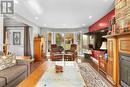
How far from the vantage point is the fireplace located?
359cm

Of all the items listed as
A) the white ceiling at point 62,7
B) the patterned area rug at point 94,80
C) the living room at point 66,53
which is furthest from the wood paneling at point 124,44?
the white ceiling at point 62,7

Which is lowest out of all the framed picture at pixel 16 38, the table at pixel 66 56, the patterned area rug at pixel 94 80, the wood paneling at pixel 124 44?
the patterned area rug at pixel 94 80

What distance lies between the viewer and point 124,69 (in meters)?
3.83

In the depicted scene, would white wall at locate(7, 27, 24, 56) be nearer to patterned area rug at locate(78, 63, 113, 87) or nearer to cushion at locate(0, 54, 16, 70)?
cushion at locate(0, 54, 16, 70)

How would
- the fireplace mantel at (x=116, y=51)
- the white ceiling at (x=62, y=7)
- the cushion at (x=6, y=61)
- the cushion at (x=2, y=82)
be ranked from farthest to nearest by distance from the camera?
the white ceiling at (x=62, y=7)
the cushion at (x=6, y=61)
the fireplace mantel at (x=116, y=51)
the cushion at (x=2, y=82)

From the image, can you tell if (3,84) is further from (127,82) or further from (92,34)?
(92,34)

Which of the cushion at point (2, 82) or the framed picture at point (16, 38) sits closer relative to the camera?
the cushion at point (2, 82)

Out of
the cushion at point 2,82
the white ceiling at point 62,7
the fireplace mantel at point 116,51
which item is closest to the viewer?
the cushion at point 2,82

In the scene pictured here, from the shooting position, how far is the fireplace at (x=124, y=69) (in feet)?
11.8

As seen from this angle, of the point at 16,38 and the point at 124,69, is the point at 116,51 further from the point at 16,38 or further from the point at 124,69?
the point at 16,38

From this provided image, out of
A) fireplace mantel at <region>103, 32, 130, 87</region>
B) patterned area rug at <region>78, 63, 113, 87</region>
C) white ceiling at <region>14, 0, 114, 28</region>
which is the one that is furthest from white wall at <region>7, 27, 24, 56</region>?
fireplace mantel at <region>103, 32, 130, 87</region>

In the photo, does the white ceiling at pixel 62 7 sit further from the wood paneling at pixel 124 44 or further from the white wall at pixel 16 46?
the white wall at pixel 16 46

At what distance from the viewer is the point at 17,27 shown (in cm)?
1023

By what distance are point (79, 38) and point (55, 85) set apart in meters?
11.5
